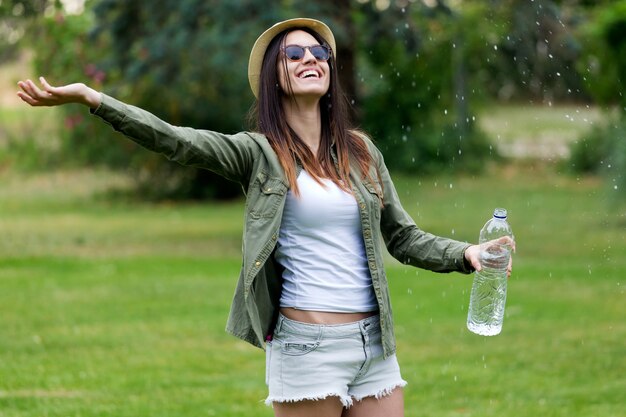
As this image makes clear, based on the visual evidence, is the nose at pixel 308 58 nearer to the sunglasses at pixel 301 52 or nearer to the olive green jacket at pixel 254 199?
the sunglasses at pixel 301 52

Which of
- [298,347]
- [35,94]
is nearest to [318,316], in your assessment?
[298,347]

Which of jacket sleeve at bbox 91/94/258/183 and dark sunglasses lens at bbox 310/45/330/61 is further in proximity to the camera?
dark sunglasses lens at bbox 310/45/330/61

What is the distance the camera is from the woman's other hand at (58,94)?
3.92 metres

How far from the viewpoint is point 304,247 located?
164 inches

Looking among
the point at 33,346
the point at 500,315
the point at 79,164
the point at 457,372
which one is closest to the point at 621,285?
the point at 457,372

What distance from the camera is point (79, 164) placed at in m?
26.1

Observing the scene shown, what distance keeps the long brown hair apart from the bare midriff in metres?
0.43

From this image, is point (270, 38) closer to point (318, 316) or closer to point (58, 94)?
point (58, 94)

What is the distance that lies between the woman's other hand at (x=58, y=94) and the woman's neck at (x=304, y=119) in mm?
737

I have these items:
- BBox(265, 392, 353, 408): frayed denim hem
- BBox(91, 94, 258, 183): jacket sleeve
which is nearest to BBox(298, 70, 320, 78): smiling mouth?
BBox(91, 94, 258, 183): jacket sleeve

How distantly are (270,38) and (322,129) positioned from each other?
38cm

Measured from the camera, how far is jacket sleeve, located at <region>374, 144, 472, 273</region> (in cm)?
442

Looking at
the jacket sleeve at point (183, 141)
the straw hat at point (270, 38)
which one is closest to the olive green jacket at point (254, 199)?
the jacket sleeve at point (183, 141)

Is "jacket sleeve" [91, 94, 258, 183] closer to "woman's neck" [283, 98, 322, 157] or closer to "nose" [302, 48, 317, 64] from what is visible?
"woman's neck" [283, 98, 322, 157]
